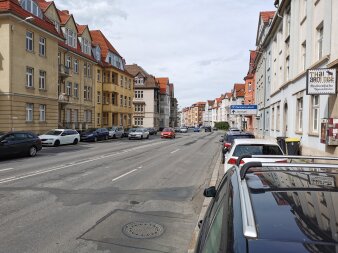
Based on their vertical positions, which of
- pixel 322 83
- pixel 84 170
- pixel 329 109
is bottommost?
pixel 84 170

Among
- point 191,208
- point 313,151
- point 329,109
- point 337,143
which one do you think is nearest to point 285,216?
point 191,208

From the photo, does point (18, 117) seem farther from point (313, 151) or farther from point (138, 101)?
point (138, 101)

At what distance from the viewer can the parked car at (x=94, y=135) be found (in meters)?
34.8

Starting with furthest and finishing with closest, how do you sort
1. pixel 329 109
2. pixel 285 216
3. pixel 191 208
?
1. pixel 329 109
2. pixel 191 208
3. pixel 285 216

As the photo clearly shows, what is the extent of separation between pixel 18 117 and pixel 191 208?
23.8m

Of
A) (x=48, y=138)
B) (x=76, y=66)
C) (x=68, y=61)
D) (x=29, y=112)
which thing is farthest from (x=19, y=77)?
(x=76, y=66)

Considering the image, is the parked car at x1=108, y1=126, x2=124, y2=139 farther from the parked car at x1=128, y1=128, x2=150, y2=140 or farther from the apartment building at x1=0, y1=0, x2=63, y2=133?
the apartment building at x1=0, y1=0, x2=63, y2=133

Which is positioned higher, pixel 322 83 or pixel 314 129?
pixel 322 83

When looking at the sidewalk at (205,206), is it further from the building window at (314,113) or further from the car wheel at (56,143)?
the car wheel at (56,143)

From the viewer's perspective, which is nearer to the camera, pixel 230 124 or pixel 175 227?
pixel 175 227

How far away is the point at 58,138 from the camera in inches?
1079

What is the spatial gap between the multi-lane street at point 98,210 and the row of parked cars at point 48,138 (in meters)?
5.25

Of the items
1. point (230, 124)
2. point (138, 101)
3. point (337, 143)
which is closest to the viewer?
point (337, 143)

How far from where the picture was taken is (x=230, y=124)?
10819cm
